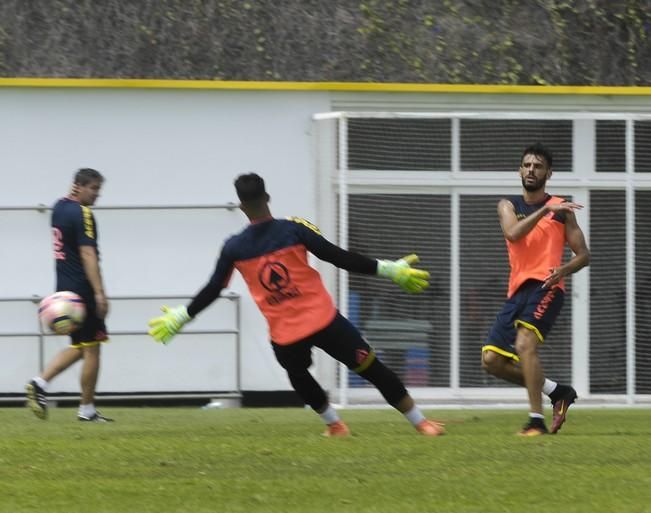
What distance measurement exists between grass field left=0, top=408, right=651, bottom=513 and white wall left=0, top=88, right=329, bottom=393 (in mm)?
4484

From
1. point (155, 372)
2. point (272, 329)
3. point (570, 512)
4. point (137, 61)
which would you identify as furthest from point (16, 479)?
point (137, 61)

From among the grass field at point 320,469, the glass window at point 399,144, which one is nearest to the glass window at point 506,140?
the glass window at point 399,144

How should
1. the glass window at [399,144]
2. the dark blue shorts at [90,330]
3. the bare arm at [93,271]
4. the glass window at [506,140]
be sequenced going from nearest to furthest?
1. the bare arm at [93,271]
2. the dark blue shorts at [90,330]
3. the glass window at [399,144]
4. the glass window at [506,140]

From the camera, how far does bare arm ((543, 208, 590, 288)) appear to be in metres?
10.8

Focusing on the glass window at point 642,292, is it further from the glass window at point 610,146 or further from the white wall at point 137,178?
the white wall at point 137,178

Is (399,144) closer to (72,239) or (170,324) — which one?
(72,239)

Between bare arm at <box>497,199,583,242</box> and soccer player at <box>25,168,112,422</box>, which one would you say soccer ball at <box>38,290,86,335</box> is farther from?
bare arm at <box>497,199,583,242</box>

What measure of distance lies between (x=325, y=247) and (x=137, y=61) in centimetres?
761

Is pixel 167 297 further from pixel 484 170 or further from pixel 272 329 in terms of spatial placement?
pixel 272 329

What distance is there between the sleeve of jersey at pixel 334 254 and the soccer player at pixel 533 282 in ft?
3.87

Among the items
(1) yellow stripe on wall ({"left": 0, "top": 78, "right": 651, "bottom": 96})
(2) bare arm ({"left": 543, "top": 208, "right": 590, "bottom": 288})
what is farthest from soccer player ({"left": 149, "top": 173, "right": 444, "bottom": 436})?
(1) yellow stripe on wall ({"left": 0, "top": 78, "right": 651, "bottom": 96})

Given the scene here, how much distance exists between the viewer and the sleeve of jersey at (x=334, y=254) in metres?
A: 10.1

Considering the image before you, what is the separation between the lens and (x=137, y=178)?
1647cm

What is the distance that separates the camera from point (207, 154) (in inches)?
650
